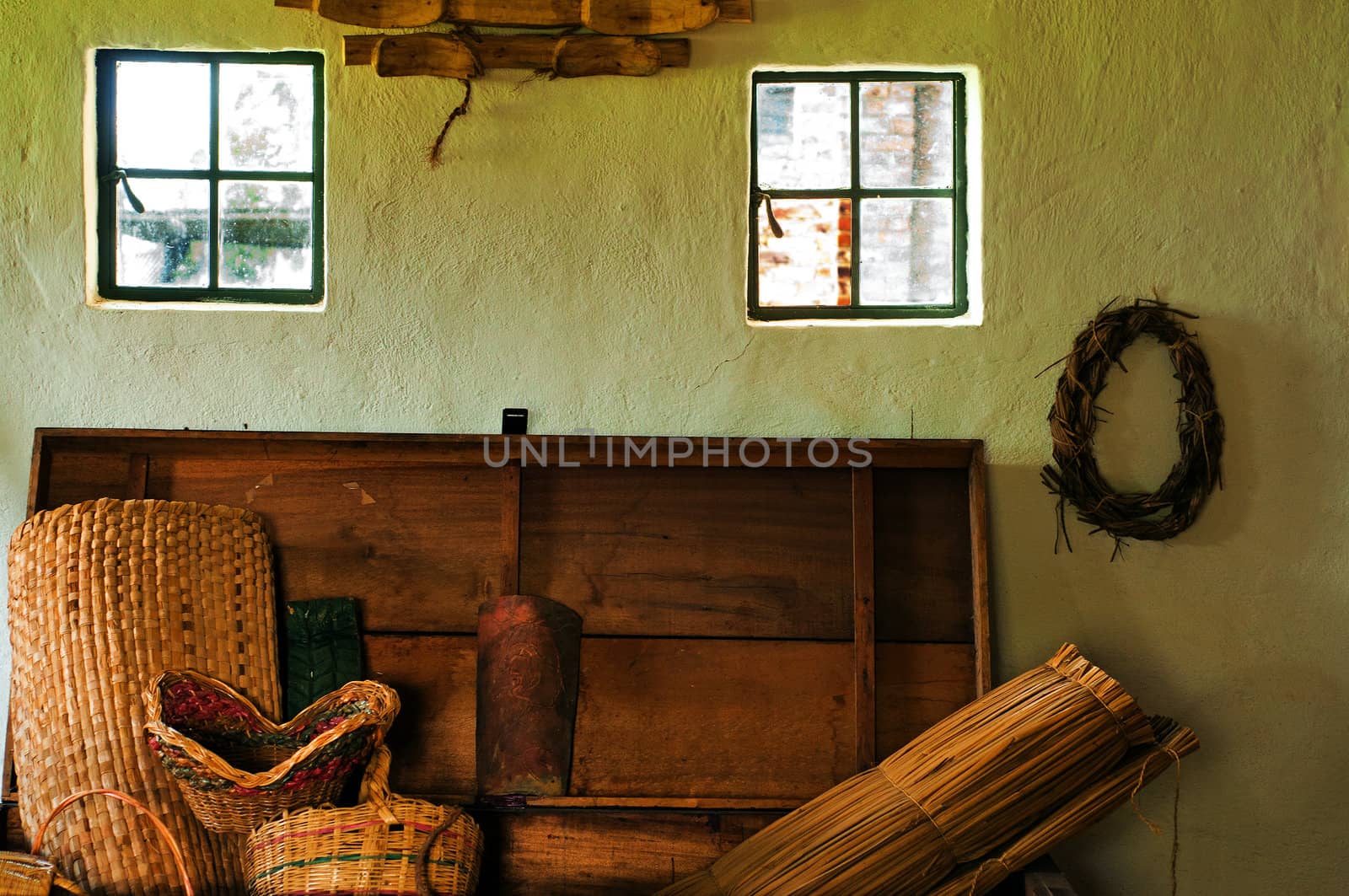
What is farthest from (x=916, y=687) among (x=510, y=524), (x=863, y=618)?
(x=510, y=524)

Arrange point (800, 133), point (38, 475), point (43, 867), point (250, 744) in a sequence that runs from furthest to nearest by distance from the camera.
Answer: point (800, 133) < point (38, 475) < point (250, 744) < point (43, 867)

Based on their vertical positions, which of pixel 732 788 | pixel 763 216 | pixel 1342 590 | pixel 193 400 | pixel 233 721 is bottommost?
pixel 732 788

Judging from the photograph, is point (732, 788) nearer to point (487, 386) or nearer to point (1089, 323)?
point (487, 386)

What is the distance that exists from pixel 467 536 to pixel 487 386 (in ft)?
1.24

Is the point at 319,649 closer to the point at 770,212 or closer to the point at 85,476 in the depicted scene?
the point at 85,476

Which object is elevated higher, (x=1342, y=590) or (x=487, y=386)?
(x=487, y=386)

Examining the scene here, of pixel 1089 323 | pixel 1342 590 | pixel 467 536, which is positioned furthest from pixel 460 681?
pixel 1342 590

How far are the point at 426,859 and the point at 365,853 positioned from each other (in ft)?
0.40

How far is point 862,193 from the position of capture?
2.57 m

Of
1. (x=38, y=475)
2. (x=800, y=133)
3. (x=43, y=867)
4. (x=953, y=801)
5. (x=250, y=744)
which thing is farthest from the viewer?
(x=800, y=133)

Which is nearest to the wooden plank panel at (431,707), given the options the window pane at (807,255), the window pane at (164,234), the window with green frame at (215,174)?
the window with green frame at (215,174)

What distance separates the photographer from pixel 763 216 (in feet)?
8.35

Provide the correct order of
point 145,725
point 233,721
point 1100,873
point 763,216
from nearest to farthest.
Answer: point 145,725
point 233,721
point 1100,873
point 763,216

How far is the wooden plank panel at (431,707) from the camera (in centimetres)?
233
